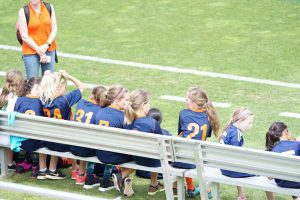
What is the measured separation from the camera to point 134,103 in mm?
10000

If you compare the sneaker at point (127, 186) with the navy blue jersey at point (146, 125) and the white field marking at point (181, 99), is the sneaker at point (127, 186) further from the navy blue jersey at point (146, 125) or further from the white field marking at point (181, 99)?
the white field marking at point (181, 99)

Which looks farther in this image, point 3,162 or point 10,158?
point 10,158

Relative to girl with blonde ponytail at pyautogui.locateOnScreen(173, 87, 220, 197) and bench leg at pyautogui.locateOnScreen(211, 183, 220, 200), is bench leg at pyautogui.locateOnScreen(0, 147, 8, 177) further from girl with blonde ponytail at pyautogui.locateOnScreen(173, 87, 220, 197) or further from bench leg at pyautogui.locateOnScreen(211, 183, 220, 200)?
bench leg at pyautogui.locateOnScreen(211, 183, 220, 200)

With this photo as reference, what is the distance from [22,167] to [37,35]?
2577mm

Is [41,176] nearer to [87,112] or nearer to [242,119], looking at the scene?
[87,112]

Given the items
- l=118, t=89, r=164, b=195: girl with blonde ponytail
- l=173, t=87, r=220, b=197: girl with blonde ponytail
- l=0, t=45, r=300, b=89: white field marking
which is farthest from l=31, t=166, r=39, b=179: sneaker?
l=0, t=45, r=300, b=89: white field marking

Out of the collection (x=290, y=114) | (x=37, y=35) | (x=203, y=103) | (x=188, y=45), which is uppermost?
(x=37, y=35)

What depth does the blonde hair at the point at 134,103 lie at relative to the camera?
9992 mm

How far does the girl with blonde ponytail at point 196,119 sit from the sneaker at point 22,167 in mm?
1906

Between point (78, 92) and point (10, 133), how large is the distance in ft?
3.41

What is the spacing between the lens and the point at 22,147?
10.5 meters

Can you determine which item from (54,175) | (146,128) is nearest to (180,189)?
(146,128)

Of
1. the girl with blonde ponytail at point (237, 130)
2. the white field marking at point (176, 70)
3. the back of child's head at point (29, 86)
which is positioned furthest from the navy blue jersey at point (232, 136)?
the white field marking at point (176, 70)

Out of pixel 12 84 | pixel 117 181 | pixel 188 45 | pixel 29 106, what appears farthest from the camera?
pixel 188 45
